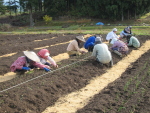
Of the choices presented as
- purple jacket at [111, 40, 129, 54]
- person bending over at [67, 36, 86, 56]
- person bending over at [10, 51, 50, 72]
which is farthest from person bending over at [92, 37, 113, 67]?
purple jacket at [111, 40, 129, 54]

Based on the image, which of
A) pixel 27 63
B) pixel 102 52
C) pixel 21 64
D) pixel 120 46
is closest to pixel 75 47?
pixel 102 52

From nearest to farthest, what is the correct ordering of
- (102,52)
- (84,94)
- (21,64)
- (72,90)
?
(84,94) < (72,90) < (21,64) < (102,52)

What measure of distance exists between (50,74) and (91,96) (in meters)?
1.72

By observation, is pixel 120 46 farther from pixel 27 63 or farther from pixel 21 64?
pixel 21 64

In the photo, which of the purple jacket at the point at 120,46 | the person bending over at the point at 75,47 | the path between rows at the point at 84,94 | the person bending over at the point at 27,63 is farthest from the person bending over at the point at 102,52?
the purple jacket at the point at 120,46

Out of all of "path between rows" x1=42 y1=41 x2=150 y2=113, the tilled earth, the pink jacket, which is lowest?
"path between rows" x1=42 y1=41 x2=150 y2=113

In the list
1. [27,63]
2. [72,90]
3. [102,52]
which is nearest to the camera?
[72,90]

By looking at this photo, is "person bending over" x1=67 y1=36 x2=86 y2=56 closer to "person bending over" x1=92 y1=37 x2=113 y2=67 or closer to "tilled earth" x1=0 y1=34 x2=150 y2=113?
"person bending over" x1=92 y1=37 x2=113 y2=67

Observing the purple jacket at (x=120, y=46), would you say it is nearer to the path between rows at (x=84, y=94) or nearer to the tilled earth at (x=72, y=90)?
the path between rows at (x=84, y=94)

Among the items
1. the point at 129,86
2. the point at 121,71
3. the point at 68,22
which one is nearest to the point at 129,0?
the point at 68,22

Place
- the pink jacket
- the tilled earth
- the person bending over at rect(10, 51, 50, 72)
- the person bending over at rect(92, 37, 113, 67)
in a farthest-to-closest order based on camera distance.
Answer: the person bending over at rect(92, 37, 113, 67), the pink jacket, the person bending over at rect(10, 51, 50, 72), the tilled earth

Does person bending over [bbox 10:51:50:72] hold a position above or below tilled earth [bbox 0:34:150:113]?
above

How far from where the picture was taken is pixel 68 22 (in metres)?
39.0

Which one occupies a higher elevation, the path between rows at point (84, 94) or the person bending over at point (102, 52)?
the person bending over at point (102, 52)
